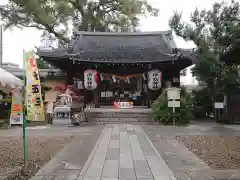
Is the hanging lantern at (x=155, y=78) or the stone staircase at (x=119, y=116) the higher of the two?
the hanging lantern at (x=155, y=78)

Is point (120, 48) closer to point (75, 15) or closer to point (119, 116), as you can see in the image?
point (119, 116)

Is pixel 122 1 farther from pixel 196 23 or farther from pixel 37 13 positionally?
pixel 196 23

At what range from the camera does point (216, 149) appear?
8.90 m

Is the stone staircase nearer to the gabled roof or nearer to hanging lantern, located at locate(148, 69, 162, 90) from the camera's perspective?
hanging lantern, located at locate(148, 69, 162, 90)

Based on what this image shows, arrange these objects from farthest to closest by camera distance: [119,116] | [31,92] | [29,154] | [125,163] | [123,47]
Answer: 1. [123,47]
2. [119,116]
3. [29,154]
4. [31,92]
5. [125,163]

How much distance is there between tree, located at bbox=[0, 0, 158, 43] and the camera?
33094mm

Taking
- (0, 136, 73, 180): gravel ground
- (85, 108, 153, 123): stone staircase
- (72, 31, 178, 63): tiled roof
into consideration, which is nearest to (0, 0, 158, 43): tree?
(72, 31, 178, 63): tiled roof

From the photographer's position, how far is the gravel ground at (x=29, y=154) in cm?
623

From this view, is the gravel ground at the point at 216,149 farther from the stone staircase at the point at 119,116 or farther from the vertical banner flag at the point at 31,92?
the stone staircase at the point at 119,116

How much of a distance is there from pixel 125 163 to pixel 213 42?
1497cm

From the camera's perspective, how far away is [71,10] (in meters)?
35.2

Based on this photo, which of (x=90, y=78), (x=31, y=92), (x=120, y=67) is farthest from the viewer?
(x=120, y=67)

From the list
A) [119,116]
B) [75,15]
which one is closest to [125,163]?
[119,116]

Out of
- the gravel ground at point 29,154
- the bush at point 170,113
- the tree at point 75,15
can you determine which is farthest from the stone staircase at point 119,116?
the tree at point 75,15
